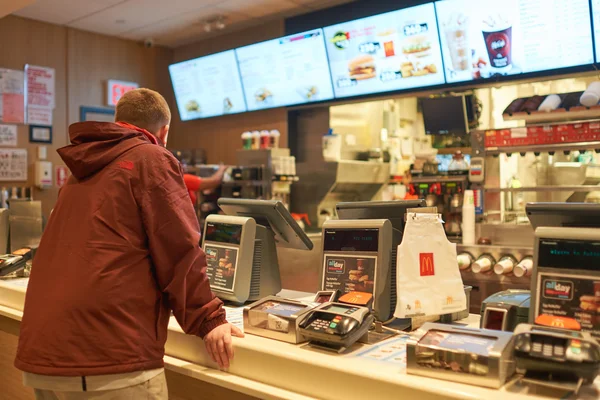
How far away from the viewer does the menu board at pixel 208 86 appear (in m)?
6.36

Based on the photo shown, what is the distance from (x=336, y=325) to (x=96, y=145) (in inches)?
33.1

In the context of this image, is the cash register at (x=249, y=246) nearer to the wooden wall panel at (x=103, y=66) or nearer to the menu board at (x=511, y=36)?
the menu board at (x=511, y=36)

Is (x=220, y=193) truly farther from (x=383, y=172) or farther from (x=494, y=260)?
(x=494, y=260)

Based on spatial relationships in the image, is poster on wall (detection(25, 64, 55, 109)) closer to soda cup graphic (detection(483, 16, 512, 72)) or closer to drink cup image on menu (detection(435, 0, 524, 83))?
drink cup image on menu (detection(435, 0, 524, 83))

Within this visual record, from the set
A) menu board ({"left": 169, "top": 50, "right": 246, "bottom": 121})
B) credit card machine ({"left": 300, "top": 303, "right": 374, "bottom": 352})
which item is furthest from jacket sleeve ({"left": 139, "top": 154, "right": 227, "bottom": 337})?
menu board ({"left": 169, "top": 50, "right": 246, "bottom": 121})

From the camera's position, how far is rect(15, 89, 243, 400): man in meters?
1.59

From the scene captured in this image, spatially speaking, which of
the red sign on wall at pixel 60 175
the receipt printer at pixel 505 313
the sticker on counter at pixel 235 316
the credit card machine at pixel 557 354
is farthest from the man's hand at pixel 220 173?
the credit card machine at pixel 557 354

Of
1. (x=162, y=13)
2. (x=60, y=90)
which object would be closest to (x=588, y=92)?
(x=162, y=13)

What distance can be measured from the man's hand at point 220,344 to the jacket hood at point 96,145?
0.57 meters

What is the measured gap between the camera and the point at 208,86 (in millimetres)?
6648

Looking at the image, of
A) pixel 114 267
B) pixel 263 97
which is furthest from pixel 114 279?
pixel 263 97

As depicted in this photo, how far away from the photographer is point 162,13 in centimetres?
596

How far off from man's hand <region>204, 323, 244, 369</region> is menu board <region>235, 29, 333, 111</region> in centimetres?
407

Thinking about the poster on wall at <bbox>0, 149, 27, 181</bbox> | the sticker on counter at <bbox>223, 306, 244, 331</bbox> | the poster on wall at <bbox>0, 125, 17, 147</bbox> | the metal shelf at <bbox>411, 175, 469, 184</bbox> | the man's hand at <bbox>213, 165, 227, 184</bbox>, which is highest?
the poster on wall at <bbox>0, 125, 17, 147</bbox>
